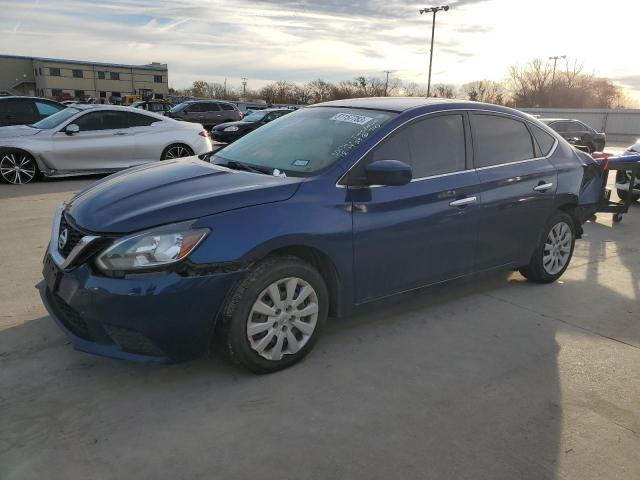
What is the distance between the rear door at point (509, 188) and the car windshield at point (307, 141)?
1.00 meters

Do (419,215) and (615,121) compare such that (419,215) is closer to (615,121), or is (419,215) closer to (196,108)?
(196,108)

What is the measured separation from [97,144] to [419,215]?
8.24 meters

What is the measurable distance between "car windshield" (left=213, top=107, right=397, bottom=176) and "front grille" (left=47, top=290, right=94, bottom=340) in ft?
5.04

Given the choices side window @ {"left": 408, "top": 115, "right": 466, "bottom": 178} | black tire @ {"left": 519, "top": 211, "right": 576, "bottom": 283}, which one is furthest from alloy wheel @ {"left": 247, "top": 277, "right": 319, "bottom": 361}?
black tire @ {"left": 519, "top": 211, "right": 576, "bottom": 283}

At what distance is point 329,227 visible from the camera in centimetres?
334

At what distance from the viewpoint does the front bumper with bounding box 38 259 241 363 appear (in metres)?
Result: 2.82

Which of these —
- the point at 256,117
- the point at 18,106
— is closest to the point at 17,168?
the point at 18,106

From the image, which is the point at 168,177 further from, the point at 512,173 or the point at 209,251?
the point at 512,173

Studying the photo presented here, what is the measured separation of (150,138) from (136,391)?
844cm

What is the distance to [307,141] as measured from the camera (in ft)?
13.0

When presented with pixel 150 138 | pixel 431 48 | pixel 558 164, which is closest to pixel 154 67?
pixel 431 48

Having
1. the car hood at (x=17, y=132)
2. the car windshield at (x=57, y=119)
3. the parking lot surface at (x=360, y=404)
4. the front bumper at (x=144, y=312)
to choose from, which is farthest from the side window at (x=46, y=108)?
the front bumper at (x=144, y=312)

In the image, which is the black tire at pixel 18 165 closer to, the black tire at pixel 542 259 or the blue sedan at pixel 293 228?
the blue sedan at pixel 293 228

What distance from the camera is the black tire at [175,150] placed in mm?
10914
